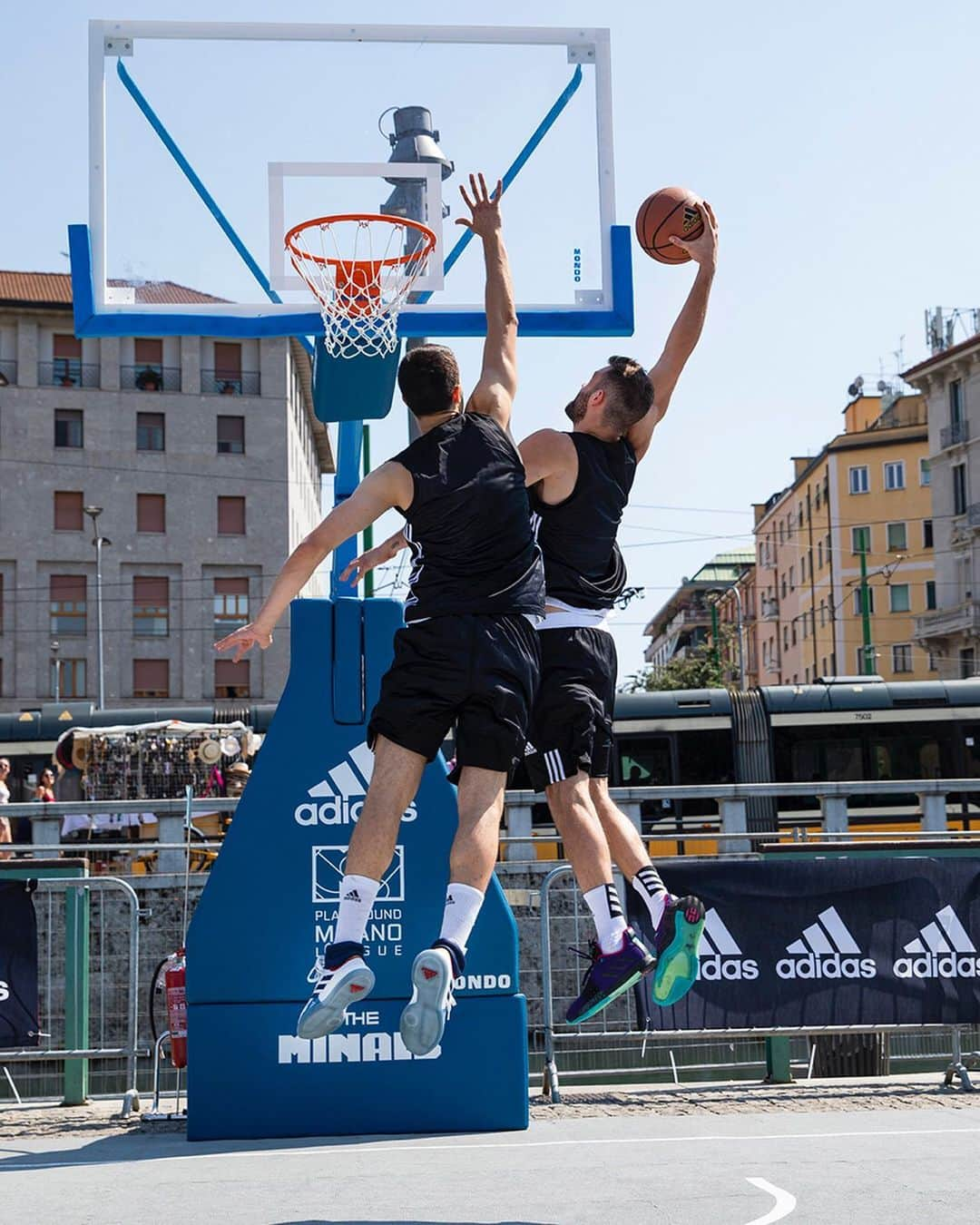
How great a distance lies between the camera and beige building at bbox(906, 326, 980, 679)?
64.7m

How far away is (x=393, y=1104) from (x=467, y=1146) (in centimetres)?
83

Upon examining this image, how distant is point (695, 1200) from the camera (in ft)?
19.5

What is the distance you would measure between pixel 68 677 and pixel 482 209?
178ft

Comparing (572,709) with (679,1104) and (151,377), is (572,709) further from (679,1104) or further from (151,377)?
(151,377)

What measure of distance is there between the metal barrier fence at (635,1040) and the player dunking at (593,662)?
4574 millimetres

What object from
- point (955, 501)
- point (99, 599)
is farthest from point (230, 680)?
point (955, 501)

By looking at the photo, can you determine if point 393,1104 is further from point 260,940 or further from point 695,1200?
point 695,1200

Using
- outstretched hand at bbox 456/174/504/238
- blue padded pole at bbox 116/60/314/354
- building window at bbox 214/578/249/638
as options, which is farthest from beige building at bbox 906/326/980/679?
outstretched hand at bbox 456/174/504/238

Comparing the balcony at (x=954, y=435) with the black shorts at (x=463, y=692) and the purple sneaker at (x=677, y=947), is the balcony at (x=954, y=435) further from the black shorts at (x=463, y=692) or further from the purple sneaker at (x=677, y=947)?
the black shorts at (x=463, y=692)

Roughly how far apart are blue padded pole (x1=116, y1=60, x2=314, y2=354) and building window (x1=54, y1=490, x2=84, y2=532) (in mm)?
50930

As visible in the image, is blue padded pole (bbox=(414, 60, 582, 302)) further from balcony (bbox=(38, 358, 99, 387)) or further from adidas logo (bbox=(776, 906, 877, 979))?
balcony (bbox=(38, 358, 99, 387))

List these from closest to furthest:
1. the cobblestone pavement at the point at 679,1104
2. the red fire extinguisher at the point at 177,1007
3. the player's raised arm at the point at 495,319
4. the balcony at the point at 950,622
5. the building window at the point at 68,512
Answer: the player's raised arm at the point at 495,319 < the cobblestone pavement at the point at 679,1104 < the red fire extinguisher at the point at 177,1007 < the building window at the point at 68,512 < the balcony at the point at 950,622

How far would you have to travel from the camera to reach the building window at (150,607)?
5775 cm

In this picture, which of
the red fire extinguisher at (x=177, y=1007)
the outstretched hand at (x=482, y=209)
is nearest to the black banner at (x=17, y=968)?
the red fire extinguisher at (x=177, y=1007)
